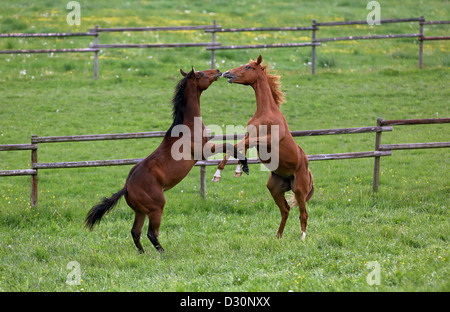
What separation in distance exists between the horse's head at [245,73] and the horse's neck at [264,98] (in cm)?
10

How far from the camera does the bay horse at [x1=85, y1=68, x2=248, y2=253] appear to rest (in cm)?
701

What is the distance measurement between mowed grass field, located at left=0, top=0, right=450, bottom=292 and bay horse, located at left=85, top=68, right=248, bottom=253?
0.49 metres

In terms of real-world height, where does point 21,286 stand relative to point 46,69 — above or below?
below

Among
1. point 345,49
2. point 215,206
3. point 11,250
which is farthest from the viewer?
point 345,49

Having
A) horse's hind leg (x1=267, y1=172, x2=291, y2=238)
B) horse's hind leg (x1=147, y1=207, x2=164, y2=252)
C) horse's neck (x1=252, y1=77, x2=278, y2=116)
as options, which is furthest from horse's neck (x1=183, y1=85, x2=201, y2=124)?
horse's hind leg (x1=267, y1=172, x2=291, y2=238)

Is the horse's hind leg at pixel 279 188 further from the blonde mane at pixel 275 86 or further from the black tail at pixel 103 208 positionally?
the black tail at pixel 103 208

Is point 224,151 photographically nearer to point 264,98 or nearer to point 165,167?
point 165,167

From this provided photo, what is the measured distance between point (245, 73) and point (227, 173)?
15.3 feet

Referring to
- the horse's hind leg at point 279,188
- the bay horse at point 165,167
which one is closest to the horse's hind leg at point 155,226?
the bay horse at point 165,167

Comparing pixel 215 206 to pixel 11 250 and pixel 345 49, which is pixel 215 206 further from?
pixel 345 49

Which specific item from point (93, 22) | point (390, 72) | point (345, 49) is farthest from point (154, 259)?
point (93, 22)

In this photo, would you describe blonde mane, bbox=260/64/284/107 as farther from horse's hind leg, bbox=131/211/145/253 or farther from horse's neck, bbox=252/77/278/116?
horse's hind leg, bbox=131/211/145/253

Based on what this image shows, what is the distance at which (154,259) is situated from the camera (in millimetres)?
6762
